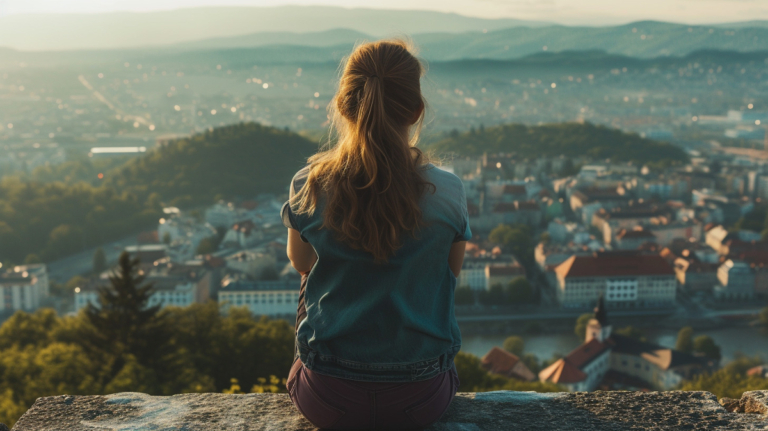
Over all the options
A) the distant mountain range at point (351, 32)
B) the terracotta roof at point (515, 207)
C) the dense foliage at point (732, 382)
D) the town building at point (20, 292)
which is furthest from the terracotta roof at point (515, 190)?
the distant mountain range at point (351, 32)

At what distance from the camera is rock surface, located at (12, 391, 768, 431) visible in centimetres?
94

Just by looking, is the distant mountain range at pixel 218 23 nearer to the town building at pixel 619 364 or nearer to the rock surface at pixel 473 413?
the town building at pixel 619 364

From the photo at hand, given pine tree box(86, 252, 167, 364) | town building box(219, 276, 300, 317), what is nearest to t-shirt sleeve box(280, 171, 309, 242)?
pine tree box(86, 252, 167, 364)

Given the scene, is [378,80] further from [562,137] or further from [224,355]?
[562,137]

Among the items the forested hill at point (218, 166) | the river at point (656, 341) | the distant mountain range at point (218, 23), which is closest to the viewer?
the river at point (656, 341)

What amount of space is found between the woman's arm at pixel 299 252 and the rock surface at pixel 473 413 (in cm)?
21

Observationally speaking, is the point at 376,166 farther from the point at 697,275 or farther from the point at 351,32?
the point at 351,32

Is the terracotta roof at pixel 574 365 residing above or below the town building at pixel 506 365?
below

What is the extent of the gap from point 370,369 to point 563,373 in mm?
11739

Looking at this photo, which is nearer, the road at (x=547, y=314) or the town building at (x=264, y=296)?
the town building at (x=264, y=296)

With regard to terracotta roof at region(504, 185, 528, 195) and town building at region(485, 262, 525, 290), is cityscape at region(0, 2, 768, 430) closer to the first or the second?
town building at region(485, 262, 525, 290)

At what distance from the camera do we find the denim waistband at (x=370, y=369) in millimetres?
859

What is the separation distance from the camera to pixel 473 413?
0.99 metres

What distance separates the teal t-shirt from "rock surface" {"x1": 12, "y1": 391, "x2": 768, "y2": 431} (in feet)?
0.41
